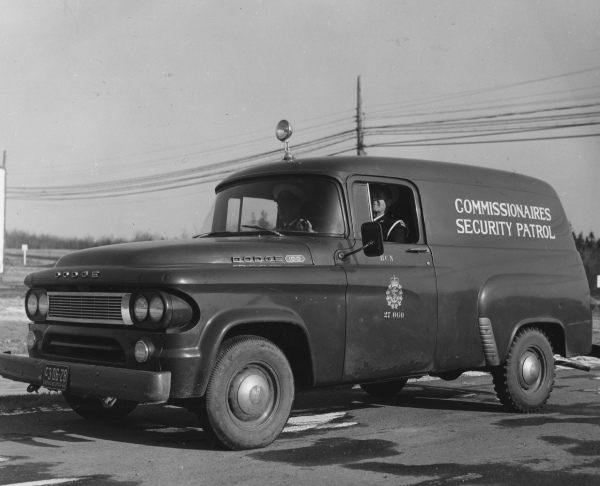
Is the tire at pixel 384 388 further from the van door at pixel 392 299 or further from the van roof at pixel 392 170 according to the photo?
the van roof at pixel 392 170

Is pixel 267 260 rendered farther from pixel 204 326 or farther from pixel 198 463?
pixel 198 463

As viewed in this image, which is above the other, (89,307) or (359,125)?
(359,125)

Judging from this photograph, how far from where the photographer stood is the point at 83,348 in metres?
6.38

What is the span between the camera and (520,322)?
27.1 ft

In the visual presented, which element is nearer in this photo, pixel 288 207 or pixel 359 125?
pixel 288 207

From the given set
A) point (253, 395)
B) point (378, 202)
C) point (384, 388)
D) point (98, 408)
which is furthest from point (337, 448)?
point (384, 388)

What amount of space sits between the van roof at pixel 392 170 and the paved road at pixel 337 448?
85.0 inches

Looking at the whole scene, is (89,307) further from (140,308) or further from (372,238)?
(372,238)

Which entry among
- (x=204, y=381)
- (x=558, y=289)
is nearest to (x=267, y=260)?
(x=204, y=381)

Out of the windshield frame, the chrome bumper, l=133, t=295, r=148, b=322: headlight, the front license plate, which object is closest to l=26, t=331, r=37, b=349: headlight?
the chrome bumper

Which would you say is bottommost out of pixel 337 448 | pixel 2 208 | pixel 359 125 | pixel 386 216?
pixel 337 448

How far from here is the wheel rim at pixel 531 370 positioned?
8359 mm

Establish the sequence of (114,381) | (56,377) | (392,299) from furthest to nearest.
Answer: (392,299) < (56,377) < (114,381)

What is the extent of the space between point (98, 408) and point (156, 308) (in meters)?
2.05
